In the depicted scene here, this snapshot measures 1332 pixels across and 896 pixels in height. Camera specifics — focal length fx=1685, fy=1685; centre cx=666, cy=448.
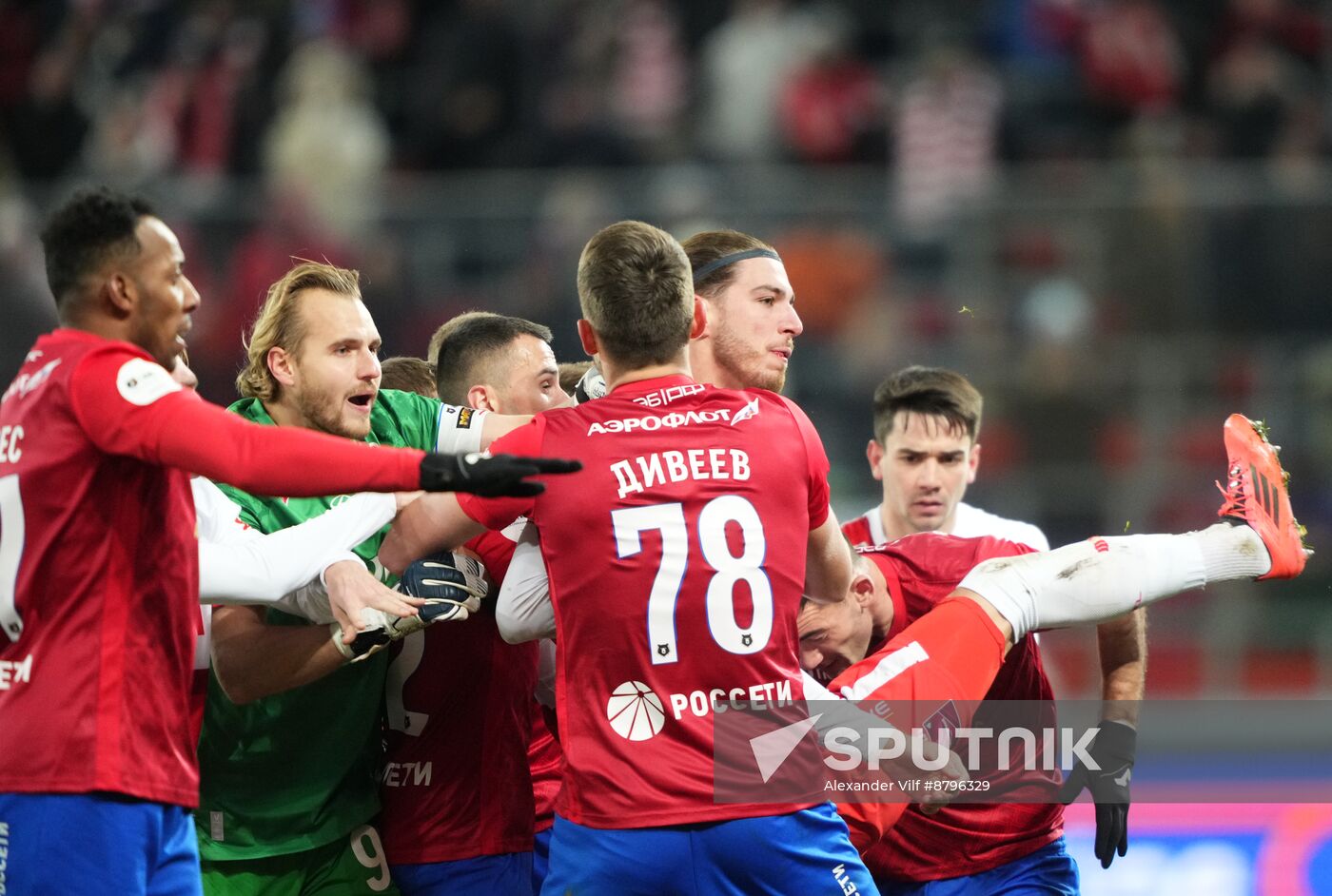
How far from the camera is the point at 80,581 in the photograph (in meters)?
3.71

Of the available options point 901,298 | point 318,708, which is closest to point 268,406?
point 318,708

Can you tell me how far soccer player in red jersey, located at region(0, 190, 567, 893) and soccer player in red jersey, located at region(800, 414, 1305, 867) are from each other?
1626 mm

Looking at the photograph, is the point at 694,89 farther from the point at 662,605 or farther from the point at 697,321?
the point at 662,605

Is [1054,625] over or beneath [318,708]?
over

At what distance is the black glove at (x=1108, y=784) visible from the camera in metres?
5.29

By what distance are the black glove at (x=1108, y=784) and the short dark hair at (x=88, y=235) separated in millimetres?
3325

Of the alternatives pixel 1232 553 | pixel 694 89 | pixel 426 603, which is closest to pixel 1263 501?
pixel 1232 553

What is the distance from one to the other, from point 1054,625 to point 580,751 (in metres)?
1.62

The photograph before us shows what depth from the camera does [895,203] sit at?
11.7 metres

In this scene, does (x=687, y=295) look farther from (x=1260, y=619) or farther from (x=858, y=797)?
(x=1260, y=619)

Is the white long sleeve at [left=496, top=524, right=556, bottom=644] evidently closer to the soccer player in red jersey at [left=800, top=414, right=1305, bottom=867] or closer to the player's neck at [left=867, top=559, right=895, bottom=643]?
the soccer player in red jersey at [left=800, top=414, right=1305, bottom=867]

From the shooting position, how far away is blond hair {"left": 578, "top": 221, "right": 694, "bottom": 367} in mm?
4168

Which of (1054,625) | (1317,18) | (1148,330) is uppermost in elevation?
(1317,18)

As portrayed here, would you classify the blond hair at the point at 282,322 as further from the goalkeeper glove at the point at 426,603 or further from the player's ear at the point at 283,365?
the goalkeeper glove at the point at 426,603
